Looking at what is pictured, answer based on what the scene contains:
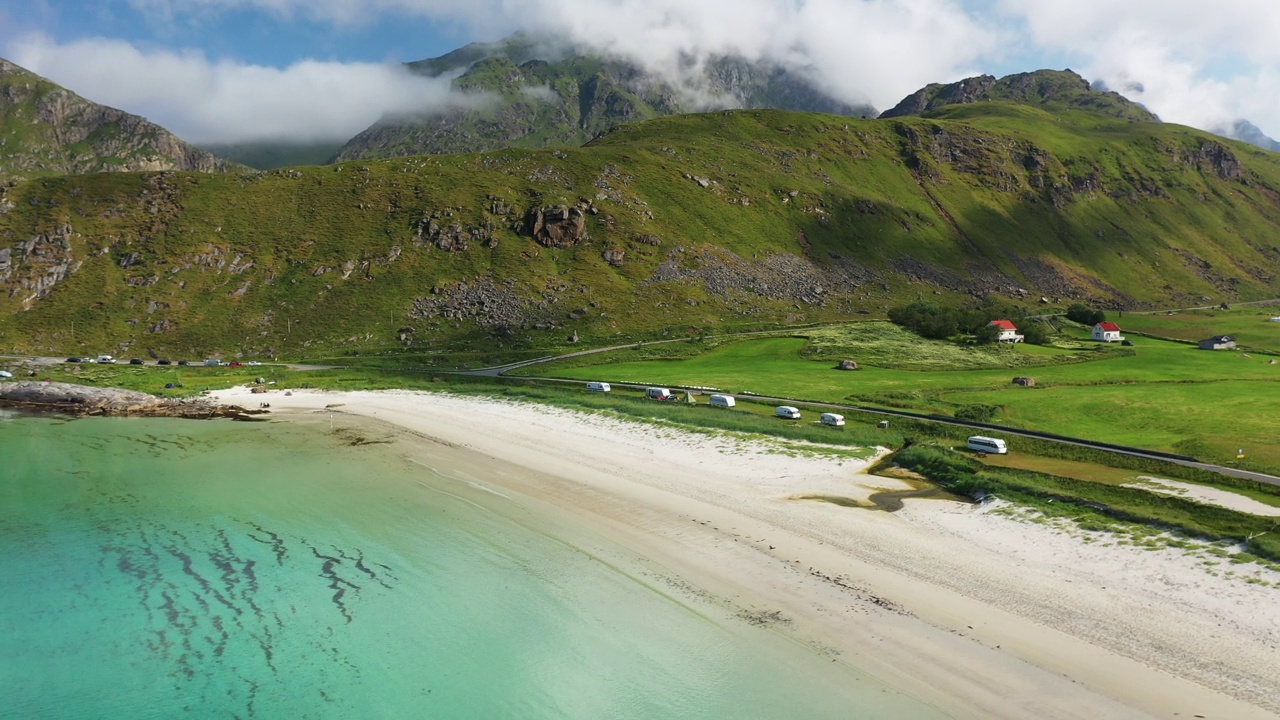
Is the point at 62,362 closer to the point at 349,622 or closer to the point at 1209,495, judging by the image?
the point at 349,622

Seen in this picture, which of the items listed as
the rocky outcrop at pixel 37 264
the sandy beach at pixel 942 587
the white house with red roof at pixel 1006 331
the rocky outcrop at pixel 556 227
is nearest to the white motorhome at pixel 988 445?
the sandy beach at pixel 942 587

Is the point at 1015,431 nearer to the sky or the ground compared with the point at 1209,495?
nearer to the sky

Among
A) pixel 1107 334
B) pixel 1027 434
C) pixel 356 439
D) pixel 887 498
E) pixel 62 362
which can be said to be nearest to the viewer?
pixel 887 498

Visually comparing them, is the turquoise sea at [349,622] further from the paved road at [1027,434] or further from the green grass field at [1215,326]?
the green grass field at [1215,326]

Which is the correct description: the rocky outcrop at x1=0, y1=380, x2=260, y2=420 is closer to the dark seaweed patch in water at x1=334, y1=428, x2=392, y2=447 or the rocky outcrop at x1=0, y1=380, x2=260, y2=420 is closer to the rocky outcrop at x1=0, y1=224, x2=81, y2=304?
the dark seaweed patch in water at x1=334, y1=428, x2=392, y2=447

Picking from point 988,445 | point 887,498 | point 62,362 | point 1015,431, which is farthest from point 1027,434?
point 62,362

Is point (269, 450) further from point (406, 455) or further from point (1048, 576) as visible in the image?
point (1048, 576)
